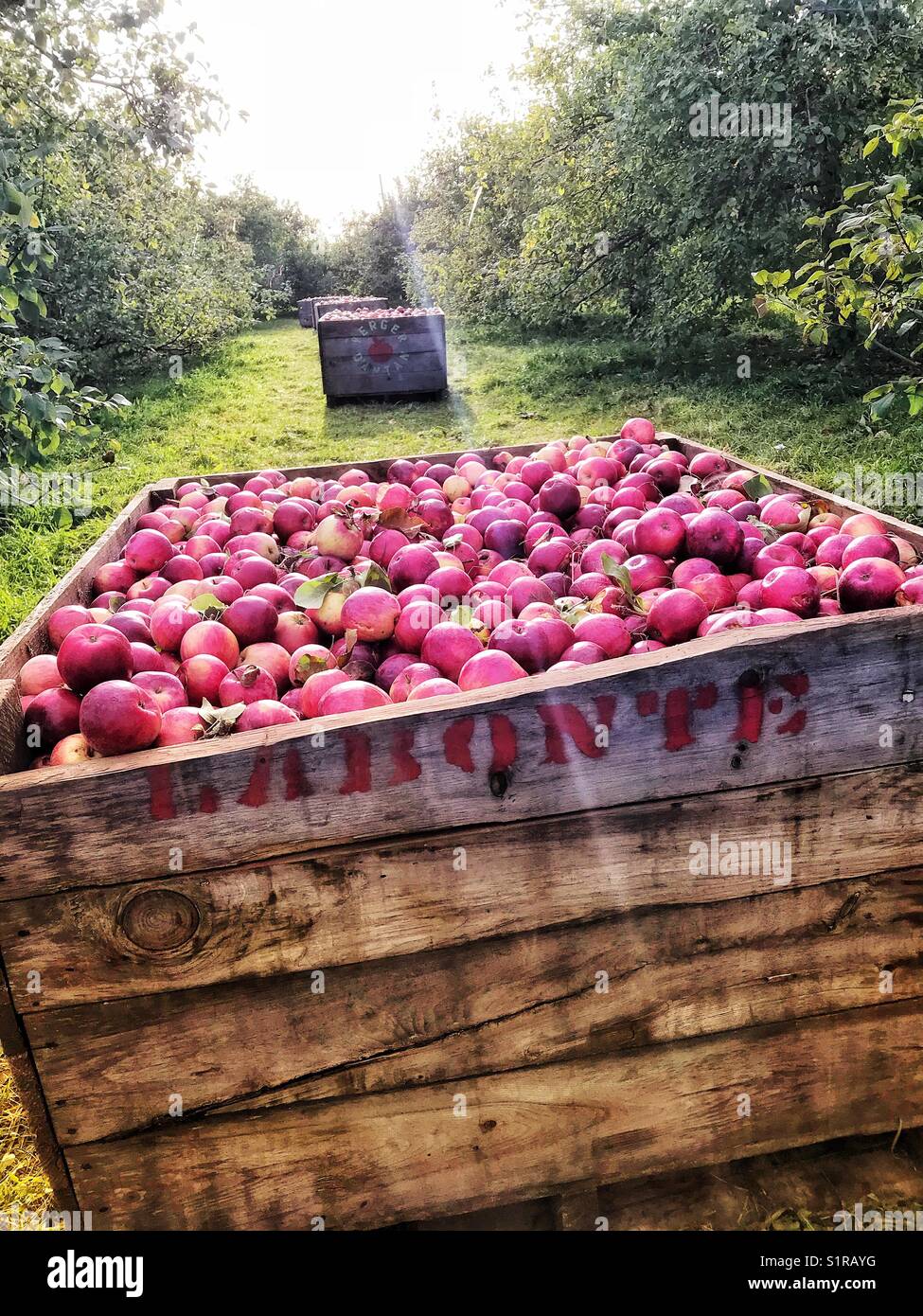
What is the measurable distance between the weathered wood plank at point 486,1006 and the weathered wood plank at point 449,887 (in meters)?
0.04

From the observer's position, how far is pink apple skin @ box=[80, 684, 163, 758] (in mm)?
1479

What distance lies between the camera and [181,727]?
5.49ft

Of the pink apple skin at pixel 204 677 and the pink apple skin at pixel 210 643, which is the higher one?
the pink apple skin at pixel 210 643

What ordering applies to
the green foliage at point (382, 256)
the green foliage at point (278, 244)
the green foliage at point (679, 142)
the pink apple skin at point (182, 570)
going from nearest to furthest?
the pink apple skin at point (182, 570) < the green foliage at point (679, 142) < the green foliage at point (382, 256) < the green foliage at point (278, 244)

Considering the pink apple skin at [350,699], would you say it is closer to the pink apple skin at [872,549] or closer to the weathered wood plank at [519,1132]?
the weathered wood plank at [519,1132]

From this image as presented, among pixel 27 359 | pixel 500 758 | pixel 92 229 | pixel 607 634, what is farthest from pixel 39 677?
pixel 92 229

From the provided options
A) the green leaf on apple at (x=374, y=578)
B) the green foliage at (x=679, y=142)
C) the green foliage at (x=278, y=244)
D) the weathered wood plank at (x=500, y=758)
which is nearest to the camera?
the weathered wood plank at (x=500, y=758)

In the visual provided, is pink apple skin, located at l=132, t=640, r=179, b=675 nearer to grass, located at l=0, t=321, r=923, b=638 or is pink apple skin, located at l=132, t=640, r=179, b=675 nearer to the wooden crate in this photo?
grass, located at l=0, t=321, r=923, b=638

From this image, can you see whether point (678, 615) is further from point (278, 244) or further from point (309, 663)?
point (278, 244)

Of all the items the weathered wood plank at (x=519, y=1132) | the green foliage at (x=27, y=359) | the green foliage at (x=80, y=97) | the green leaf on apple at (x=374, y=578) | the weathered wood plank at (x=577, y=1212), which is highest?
the green foliage at (x=80, y=97)

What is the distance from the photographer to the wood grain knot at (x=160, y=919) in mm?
1406

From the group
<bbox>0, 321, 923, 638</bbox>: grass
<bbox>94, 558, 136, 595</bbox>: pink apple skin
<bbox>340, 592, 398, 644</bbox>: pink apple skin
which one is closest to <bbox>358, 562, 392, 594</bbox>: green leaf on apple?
<bbox>340, 592, 398, 644</bbox>: pink apple skin

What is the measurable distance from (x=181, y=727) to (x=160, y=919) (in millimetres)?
391

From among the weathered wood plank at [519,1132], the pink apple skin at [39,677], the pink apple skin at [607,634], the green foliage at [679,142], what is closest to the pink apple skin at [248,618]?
→ the pink apple skin at [39,677]
